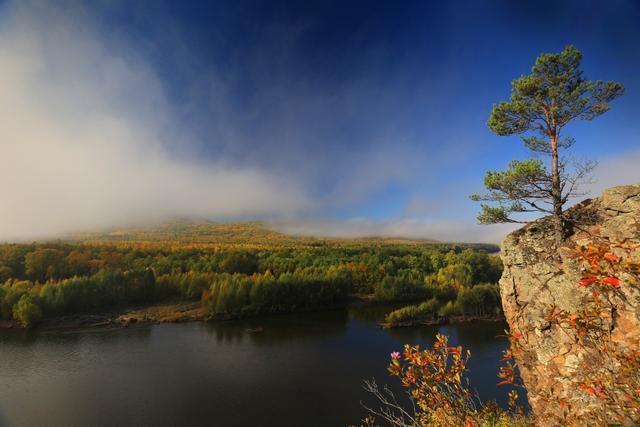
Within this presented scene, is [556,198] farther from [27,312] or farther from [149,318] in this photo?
[27,312]

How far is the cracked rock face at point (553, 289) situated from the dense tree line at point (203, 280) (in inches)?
1845

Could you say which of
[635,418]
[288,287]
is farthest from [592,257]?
[288,287]

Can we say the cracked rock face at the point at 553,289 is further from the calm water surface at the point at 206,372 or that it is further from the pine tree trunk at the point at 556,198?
the calm water surface at the point at 206,372

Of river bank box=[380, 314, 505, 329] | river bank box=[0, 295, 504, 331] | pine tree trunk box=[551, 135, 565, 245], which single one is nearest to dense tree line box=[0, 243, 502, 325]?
river bank box=[0, 295, 504, 331]

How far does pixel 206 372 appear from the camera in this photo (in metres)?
29.0

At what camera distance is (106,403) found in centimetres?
2316

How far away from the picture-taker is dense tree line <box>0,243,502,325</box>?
4991 centimetres

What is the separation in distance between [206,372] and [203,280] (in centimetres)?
3191

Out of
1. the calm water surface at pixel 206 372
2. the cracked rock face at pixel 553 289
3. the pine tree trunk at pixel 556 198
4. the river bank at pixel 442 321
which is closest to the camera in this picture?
the cracked rock face at pixel 553 289

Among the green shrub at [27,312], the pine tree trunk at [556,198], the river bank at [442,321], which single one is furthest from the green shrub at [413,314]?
the green shrub at [27,312]

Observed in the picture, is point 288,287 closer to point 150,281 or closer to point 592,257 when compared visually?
point 150,281

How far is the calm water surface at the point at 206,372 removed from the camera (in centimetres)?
2189

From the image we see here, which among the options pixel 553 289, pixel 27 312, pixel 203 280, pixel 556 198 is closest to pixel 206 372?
pixel 553 289

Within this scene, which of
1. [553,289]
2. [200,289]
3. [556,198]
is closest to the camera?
[553,289]
